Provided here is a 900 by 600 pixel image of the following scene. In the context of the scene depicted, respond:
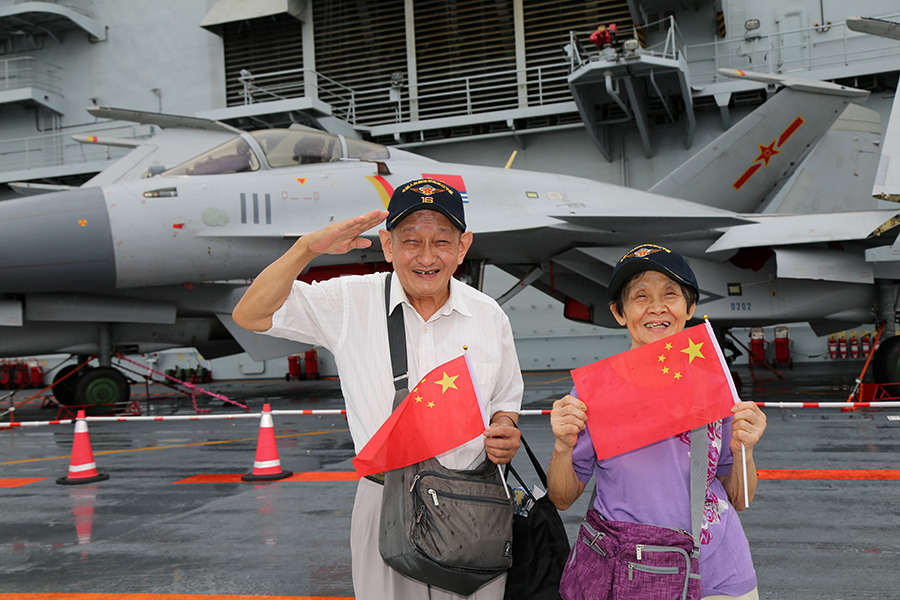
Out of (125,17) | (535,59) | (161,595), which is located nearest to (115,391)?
(161,595)

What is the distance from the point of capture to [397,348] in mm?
1831

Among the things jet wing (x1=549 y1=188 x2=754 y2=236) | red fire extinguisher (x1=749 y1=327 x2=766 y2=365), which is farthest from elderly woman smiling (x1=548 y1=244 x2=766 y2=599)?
red fire extinguisher (x1=749 y1=327 x2=766 y2=365)

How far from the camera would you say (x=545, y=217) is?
1007cm

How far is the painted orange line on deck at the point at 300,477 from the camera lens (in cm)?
574

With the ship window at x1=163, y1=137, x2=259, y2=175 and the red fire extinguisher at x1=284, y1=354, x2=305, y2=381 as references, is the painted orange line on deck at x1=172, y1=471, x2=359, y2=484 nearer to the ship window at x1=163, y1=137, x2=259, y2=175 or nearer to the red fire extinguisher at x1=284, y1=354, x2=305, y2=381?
the ship window at x1=163, y1=137, x2=259, y2=175

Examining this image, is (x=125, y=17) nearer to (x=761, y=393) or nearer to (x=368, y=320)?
(x=761, y=393)

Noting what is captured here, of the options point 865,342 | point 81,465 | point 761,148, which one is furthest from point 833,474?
point 865,342

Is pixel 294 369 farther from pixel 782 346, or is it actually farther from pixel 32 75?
pixel 782 346

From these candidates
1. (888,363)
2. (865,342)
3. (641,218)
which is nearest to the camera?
(888,363)

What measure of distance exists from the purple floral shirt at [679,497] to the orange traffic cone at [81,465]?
5.79 metres

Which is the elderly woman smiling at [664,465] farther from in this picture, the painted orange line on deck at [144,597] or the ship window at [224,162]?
A: the ship window at [224,162]

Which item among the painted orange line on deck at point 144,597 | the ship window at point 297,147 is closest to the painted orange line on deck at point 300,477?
the painted orange line on deck at point 144,597

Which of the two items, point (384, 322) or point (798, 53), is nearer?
point (384, 322)

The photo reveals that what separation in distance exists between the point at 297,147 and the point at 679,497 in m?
8.96
